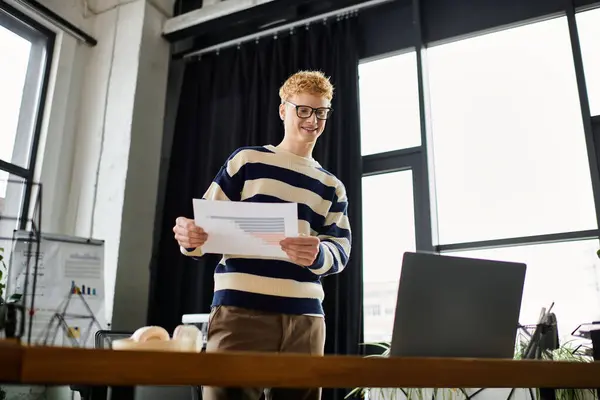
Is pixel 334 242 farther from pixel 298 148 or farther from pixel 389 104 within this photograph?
pixel 389 104

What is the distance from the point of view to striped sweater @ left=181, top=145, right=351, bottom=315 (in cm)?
135

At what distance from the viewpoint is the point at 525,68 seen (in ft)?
10.1

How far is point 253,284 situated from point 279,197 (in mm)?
249

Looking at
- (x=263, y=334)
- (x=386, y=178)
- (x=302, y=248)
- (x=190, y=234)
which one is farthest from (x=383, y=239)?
(x=190, y=234)

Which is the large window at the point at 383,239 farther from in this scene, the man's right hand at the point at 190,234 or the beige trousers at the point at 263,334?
the man's right hand at the point at 190,234

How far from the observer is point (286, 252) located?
3.85 feet

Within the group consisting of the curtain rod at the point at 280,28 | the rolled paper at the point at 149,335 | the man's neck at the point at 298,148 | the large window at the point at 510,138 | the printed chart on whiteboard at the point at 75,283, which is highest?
the curtain rod at the point at 280,28

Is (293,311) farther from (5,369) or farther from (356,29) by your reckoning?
(356,29)

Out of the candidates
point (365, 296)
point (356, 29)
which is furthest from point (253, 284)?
point (356, 29)

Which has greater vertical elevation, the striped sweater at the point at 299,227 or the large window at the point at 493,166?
the large window at the point at 493,166

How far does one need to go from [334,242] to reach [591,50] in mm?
2216

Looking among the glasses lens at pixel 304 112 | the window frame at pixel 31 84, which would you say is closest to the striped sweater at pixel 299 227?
the glasses lens at pixel 304 112

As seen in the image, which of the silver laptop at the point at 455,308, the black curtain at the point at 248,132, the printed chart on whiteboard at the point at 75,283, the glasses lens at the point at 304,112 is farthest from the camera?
the black curtain at the point at 248,132

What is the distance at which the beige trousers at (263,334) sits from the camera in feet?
4.26
